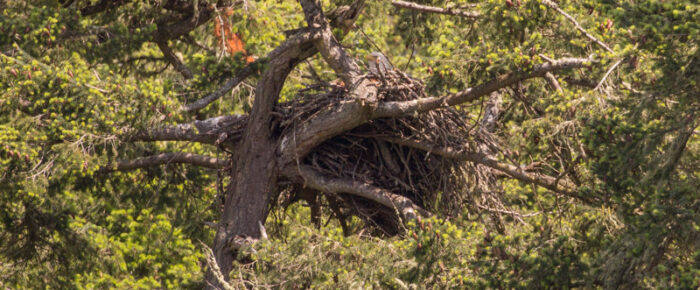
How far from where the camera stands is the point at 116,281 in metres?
13.4

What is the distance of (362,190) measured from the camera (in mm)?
8062

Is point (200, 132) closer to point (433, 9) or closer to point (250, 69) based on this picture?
point (250, 69)

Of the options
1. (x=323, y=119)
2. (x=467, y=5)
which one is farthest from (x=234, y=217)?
(x=467, y=5)

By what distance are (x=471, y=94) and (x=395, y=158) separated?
135cm

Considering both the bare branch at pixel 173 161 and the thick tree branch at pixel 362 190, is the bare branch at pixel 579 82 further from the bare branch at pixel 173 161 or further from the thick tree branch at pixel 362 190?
the bare branch at pixel 173 161

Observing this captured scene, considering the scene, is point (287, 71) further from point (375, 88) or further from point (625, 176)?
point (625, 176)

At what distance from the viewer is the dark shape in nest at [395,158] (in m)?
8.19

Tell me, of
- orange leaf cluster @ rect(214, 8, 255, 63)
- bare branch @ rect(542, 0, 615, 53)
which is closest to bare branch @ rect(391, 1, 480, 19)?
orange leaf cluster @ rect(214, 8, 255, 63)

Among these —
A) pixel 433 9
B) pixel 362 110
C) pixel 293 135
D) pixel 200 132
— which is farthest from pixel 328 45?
pixel 433 9

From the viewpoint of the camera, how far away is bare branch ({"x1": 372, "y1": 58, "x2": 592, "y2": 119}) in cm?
703

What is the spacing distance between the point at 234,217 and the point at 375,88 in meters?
1.76

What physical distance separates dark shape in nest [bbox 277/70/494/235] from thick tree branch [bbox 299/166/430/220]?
0.30 ft

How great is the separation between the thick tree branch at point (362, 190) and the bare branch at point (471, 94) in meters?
0.63

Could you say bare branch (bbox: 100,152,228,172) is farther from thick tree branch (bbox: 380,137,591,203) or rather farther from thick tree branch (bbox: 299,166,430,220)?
thick tree branch (bbox: 380,137,591,203)
